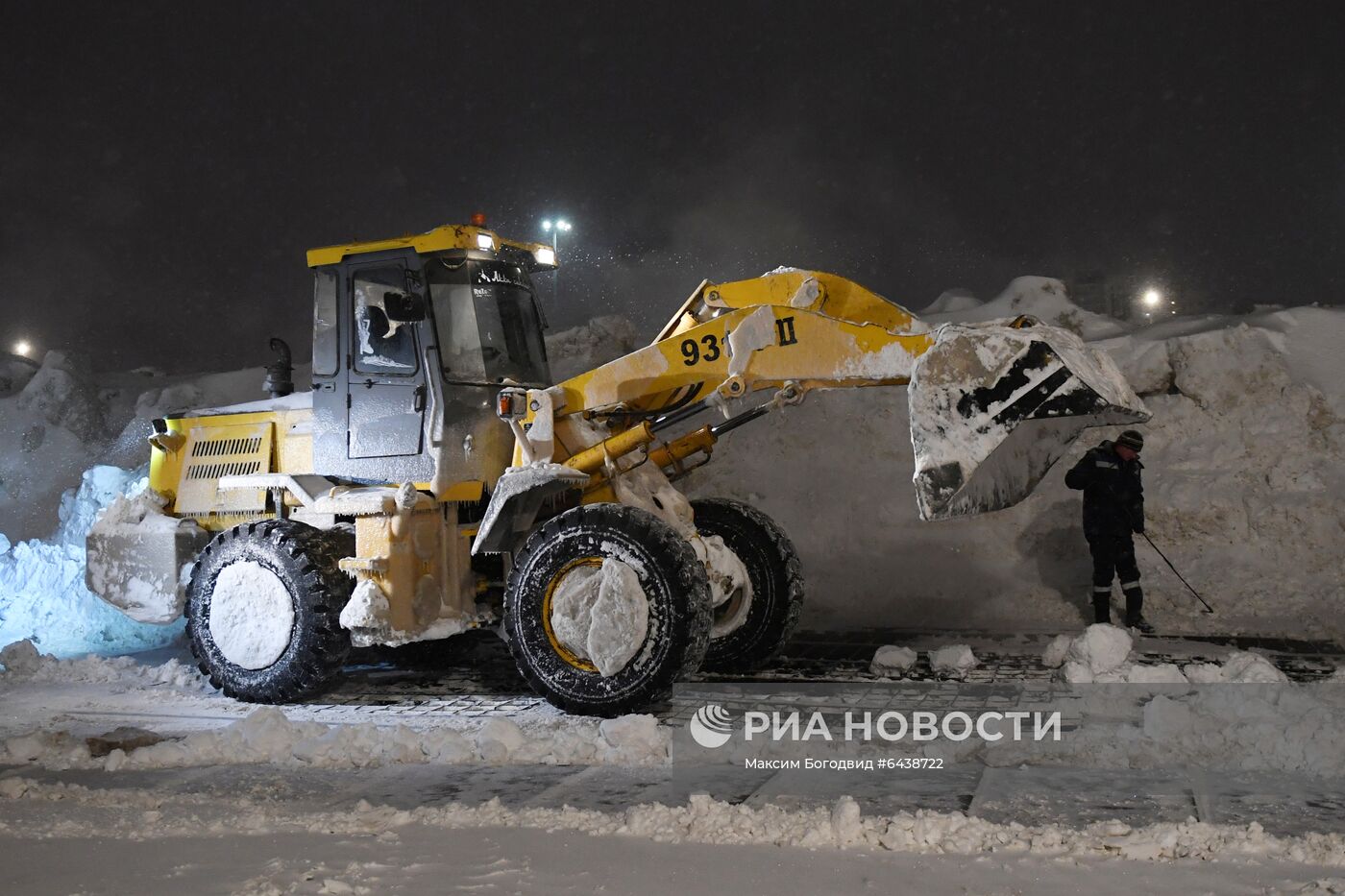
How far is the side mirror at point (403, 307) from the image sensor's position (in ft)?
22.6

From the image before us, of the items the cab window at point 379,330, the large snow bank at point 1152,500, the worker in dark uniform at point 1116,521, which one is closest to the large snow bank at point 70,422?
the large snow bank at point 1152,500

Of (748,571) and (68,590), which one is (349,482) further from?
(68,590)

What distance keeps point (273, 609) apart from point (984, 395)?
4.30 m

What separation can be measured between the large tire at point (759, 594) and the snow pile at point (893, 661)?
0.58 m

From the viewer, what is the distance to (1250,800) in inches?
174

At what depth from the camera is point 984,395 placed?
5645 mm

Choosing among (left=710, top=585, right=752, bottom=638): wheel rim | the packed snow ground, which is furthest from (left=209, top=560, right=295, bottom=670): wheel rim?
(left=710, top=585, right=752, bottom=638): wheel rim

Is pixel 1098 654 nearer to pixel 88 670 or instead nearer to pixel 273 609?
pixel 273 609

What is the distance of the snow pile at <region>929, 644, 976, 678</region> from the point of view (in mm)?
7117

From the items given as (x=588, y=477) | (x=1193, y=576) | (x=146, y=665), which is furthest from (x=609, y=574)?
(x=1193, y=576)

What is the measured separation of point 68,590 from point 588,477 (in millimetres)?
5624

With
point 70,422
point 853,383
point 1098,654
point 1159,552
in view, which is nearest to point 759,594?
point 853,383

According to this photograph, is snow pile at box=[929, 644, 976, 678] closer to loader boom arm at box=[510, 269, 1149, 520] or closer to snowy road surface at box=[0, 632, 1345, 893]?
snowy road surface at box=[0, 632, 1345, 893]

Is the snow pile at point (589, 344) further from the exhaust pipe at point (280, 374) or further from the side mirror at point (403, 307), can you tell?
the side mirror at point (403, 307)
